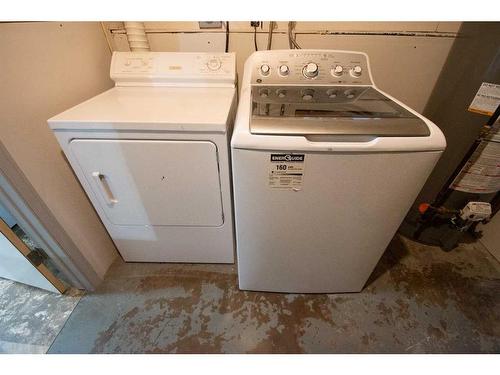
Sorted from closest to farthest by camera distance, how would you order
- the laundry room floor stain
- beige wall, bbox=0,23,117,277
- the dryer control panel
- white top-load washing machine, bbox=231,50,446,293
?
white top-load washing machine, bbox=231,50,446,293, beige wall, bbox=0,23,117,277, the laundry room floor stain, the dryer control panel

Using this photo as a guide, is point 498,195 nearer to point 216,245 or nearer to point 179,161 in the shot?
point 216,245

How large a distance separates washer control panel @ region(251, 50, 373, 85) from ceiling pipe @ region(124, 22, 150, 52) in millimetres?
765

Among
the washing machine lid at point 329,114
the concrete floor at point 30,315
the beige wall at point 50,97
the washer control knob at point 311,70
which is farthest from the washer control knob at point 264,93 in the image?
the concrete floor at point 30,315

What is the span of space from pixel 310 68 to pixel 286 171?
2.21 ft

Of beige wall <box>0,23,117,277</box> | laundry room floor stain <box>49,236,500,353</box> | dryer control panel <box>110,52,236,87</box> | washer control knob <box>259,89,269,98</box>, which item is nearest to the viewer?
beige wall <box>0,23,117,277</box>

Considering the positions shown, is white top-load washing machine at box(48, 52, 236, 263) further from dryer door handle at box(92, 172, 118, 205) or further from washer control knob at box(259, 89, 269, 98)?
washer control knob at box(259, 89, 269, 98)

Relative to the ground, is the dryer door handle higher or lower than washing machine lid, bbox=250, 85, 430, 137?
lower

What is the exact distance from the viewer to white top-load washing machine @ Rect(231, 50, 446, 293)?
680 millimetres

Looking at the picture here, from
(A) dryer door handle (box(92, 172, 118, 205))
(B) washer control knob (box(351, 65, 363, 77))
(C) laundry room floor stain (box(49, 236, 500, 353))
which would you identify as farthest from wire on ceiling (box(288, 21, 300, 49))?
(C) laundry room floor stain (box(49, 236, 500, 353))

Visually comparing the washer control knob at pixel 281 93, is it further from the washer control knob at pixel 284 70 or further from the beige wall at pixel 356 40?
the beige wall at pixel 356 40

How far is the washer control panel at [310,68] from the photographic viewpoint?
3.56 ft

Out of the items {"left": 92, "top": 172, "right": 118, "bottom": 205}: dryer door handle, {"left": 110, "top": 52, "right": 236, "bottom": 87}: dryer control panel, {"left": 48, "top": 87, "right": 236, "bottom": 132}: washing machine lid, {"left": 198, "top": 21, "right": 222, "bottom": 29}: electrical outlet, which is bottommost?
{"left": 92, "top": 172, "right": 118, "bottom": 205}: dryer door handle

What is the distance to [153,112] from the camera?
0.91 meters

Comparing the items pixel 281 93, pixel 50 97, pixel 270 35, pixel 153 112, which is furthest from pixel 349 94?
pixel 50 97
